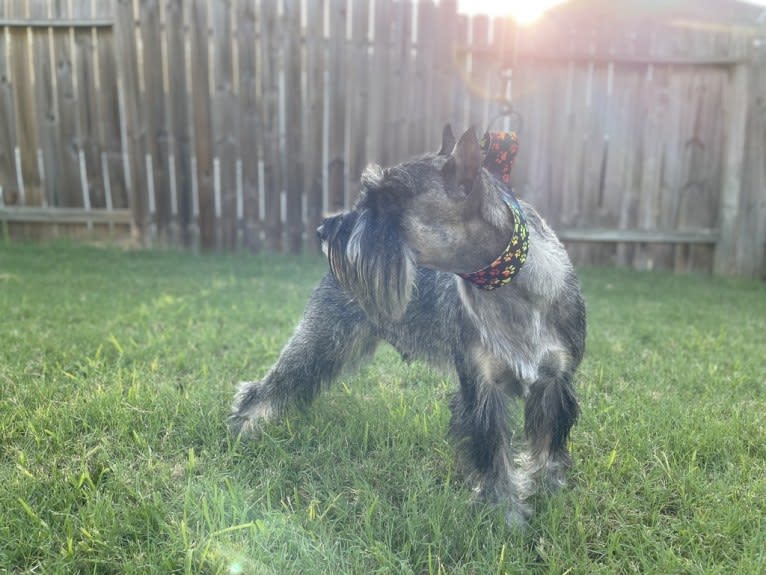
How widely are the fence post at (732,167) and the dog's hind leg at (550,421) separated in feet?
16.4

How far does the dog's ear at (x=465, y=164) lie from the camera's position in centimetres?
198

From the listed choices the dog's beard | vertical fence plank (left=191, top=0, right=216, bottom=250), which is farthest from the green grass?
vertical fence plank (left=191, top=0, right=216, bottom=250)

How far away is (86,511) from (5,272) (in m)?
4.30

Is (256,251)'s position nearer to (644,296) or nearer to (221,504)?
(644,296)

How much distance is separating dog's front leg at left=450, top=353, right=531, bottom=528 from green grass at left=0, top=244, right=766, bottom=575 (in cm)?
9

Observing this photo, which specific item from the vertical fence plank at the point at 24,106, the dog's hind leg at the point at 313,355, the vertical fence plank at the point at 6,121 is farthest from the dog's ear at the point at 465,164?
the vertical fence plank at the point at 6,121

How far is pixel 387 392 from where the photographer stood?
310cm

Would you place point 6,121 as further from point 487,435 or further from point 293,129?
point 487,435

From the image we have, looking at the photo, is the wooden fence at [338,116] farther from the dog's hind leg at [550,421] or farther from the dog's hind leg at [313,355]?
the dog's hind leg at [550,421]

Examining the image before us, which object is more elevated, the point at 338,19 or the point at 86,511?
the point at 338,19

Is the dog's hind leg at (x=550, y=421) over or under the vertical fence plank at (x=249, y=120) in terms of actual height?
under

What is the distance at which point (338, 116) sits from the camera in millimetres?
6203

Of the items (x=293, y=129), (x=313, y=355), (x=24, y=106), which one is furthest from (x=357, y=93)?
(x=313, y=355)

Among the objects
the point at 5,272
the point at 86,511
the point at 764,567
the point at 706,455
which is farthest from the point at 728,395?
the point at 5,272
